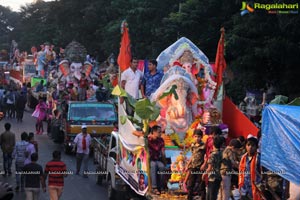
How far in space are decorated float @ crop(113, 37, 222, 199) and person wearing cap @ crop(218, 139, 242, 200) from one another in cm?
113

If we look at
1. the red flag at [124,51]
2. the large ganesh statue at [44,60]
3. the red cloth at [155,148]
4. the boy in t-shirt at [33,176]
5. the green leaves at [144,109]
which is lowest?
the boy in t-shirt at [33,176]

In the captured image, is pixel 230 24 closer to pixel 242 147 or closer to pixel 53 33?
pixel 242 147

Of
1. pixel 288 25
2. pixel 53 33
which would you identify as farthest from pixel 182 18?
pixel 53 33

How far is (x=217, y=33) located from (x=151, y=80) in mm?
16305

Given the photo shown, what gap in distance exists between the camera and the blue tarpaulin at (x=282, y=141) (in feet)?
28.4

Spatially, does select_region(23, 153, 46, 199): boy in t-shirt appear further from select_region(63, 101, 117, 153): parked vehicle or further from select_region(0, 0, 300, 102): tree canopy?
select_region(0, 0, 300, 102): tree canopy

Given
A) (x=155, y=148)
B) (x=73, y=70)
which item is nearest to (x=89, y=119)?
(x=73, y=70)

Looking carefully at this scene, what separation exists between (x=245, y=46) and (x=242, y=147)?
12988 mm

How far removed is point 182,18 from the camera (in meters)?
29.8

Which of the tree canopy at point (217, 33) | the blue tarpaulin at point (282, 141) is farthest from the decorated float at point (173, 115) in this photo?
the tree canopy at point (217, 33)

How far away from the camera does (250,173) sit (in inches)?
388

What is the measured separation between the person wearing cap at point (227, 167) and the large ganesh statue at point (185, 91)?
2.83 metres

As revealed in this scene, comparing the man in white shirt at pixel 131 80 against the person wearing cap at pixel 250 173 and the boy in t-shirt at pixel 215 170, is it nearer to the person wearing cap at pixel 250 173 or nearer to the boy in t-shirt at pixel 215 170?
the boy in t-shirt at pixel 215 170

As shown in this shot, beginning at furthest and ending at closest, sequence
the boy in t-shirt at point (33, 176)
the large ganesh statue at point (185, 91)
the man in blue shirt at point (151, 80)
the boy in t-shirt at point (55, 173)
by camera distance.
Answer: the man in blue shirt at point (151, 80) → the large ganesh statue at point (185, 91) → the boy in t-shirt at point (55, 173) → the boy in t-shirt at point (33, 176)
